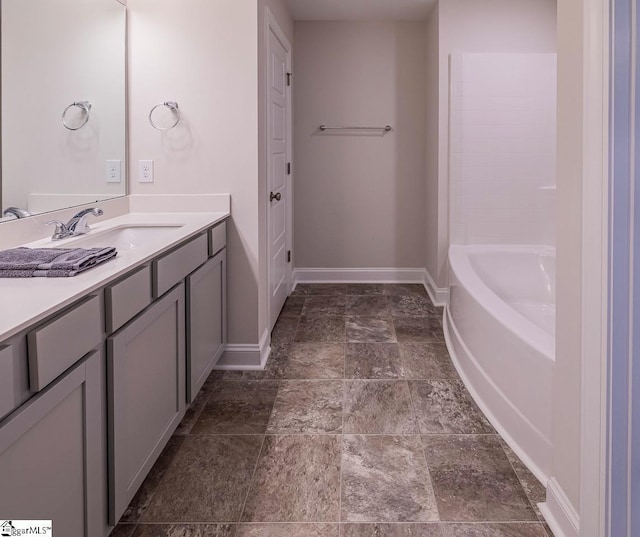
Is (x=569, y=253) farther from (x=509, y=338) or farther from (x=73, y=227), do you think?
(x=73, y=227)

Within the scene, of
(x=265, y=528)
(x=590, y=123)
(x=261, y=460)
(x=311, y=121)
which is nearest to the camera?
(x=590, y=123)

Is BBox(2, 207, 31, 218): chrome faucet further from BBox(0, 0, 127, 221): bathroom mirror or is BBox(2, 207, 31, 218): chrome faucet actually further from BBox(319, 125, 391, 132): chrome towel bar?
BBox(319, 125, 391, 132): chrome towel bar

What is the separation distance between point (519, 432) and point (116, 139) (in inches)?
89.6

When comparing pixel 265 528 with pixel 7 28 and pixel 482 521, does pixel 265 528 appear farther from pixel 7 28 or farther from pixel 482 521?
pixel 7 28

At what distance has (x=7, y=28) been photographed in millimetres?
2008

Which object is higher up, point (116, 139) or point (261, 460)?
point (116, 139)

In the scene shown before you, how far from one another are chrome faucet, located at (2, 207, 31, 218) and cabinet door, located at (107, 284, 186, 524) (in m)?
0.59

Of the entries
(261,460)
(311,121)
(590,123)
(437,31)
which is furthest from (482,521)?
(311,121)

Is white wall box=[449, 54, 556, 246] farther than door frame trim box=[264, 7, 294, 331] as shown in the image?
Yes

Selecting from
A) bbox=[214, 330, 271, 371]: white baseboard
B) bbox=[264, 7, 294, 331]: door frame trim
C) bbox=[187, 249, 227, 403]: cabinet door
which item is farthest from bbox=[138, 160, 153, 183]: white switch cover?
bbox=[214, 330, 271, 371]: white baseboard

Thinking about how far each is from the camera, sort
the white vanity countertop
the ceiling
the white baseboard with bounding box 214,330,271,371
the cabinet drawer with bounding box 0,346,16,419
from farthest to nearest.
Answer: the ceiling < the white baseboard with bounding box 214,330,271,371 < the white vanity countertop < the cabinet drawer with bounding box 0,346,16,419

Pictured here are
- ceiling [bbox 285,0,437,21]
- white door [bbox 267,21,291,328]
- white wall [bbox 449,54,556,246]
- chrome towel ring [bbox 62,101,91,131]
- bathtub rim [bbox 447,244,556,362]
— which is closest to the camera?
bathtub rim [bbox 447,244,556,362]

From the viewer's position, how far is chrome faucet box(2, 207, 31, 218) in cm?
207

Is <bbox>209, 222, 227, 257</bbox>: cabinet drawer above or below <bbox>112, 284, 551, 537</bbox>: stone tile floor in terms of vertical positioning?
above
